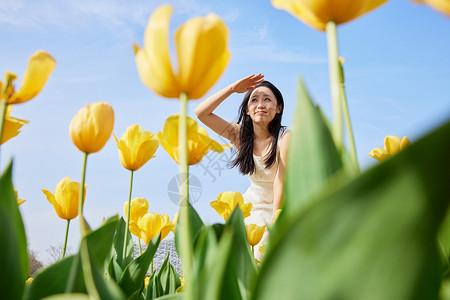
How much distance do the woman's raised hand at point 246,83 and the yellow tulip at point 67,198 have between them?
2.63 m

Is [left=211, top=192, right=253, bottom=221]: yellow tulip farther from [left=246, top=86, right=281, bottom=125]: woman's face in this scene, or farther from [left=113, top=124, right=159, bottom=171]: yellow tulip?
[left=246, top=86, right=281, bottom=125]: woman's face

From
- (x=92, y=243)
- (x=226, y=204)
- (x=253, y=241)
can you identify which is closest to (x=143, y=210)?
(x=226, y=204)

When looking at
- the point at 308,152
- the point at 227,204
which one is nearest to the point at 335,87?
the point at 308,152

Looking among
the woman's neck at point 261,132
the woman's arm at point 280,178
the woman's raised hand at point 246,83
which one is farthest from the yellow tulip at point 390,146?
the woman's neck at point 261,132

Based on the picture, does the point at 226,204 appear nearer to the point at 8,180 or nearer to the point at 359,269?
the point at 8,180

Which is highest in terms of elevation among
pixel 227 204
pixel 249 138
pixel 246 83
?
pixel 246 83

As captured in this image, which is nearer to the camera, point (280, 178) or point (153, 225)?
point (153, 225)

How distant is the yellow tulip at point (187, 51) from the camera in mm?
438

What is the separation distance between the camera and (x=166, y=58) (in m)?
0.44

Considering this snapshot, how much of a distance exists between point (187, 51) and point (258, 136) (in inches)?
155

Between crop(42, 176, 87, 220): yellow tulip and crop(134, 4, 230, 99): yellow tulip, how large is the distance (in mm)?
911

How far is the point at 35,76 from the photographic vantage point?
0.71 metres

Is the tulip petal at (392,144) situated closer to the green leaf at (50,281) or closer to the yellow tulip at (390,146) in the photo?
the yellow tulip at (390,146)

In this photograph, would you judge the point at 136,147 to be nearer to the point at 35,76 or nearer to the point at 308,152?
the point at 35,76
